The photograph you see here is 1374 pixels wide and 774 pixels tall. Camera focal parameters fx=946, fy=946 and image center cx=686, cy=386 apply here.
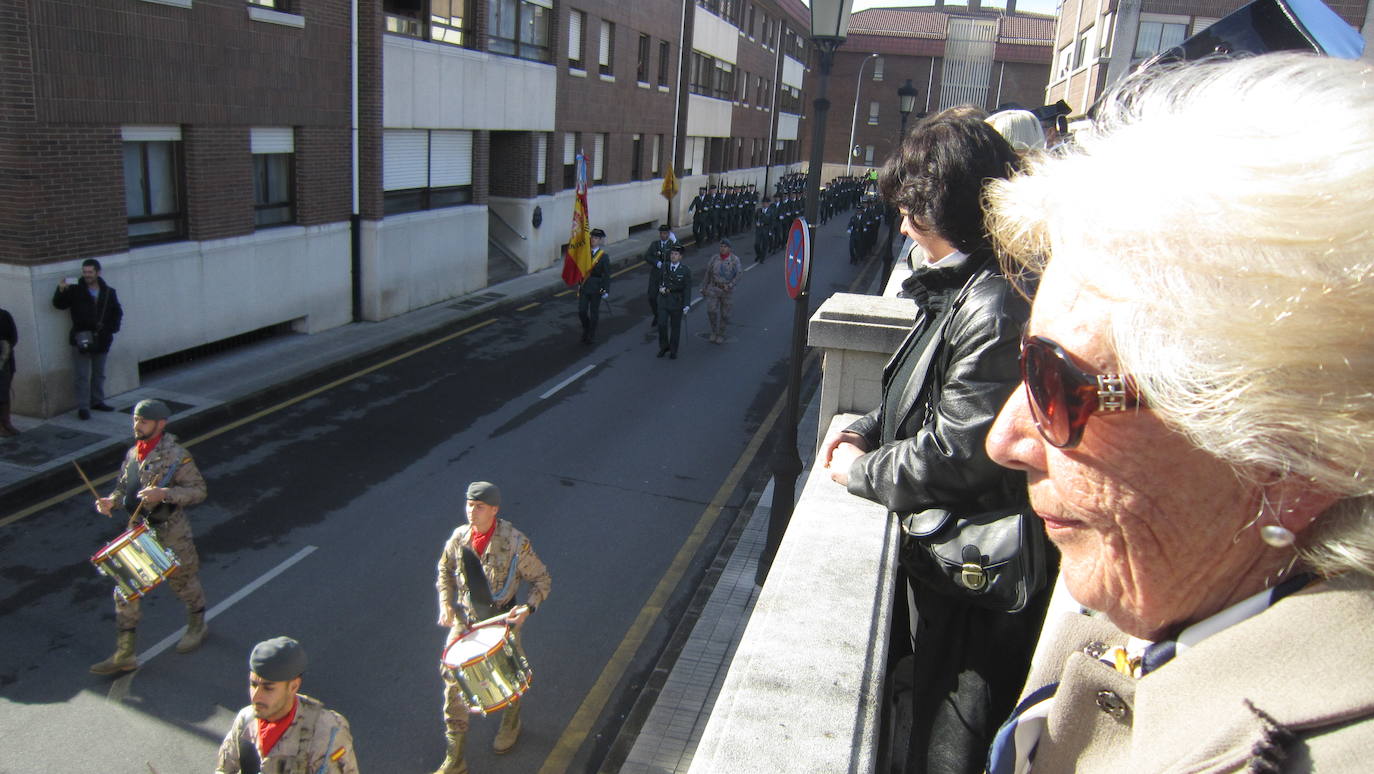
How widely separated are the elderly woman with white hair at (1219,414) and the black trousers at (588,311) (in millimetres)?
15351

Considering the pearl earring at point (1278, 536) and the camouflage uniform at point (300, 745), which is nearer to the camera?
the pearl earring at point (1278, 536)

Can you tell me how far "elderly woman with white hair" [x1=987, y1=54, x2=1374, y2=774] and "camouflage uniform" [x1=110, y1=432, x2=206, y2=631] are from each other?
654 cm

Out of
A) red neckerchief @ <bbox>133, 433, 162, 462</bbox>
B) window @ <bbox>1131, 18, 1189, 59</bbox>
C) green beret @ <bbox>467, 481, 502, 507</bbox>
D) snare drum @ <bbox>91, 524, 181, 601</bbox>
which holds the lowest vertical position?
snare drum @ <bbox>91, 524, 181, 601</bbox>

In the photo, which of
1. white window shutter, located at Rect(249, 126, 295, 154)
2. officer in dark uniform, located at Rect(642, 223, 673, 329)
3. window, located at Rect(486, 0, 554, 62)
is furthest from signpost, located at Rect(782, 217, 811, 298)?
window, located at Rect(486, 0, 554, 62)

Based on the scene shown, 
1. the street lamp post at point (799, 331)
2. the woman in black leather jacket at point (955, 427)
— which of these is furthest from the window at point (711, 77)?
the woman in black leather jacket at point (955, 427)

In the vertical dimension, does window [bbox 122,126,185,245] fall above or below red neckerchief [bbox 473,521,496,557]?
above

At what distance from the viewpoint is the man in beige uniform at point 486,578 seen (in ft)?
18.2

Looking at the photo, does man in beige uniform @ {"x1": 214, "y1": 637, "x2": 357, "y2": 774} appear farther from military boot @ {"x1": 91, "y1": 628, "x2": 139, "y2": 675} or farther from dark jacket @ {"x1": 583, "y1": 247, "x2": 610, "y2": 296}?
dark jacket @ {"x1": 583, "y1": 247, "x2": 610, "y2": 296}

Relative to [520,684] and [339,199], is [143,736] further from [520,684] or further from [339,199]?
[339,199]

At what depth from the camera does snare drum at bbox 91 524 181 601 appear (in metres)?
6.02

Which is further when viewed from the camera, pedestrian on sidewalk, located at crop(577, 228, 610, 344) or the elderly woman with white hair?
pedestrian on sidewalk, located at crop(577, 228, 610, 344)

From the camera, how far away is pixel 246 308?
564 inches

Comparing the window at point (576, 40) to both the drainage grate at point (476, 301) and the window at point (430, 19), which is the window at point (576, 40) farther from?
the drainage grate at point (476, 301)

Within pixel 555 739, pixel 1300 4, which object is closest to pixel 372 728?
pixel 555 739
